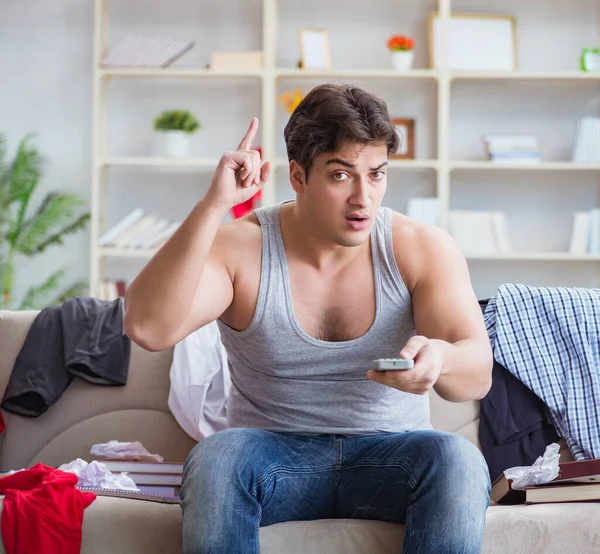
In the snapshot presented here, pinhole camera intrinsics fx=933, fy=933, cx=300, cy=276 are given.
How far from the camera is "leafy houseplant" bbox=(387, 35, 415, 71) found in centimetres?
426

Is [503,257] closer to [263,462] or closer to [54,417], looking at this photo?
[54,417]

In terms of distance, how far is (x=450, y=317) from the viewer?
1714 mm

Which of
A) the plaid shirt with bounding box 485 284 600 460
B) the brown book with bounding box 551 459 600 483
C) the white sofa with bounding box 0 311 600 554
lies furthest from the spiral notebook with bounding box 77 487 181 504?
the plaid shirt with bounding box 485 284 600 460

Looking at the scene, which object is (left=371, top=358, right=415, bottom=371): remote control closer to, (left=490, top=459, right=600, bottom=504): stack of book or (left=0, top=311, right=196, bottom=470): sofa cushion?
(left=490, top=459, right=600, bottom=504): stack of book

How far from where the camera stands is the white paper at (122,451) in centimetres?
225

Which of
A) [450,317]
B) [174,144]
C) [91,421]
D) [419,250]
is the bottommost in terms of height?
[91,421]

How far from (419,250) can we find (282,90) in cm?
283

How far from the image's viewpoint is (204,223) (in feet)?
5.47

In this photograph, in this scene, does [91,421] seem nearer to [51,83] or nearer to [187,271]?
[187,271]

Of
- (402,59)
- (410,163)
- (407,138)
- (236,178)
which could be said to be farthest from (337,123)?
(407,138)

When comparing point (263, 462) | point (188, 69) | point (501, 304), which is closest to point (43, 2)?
point (188, 69)

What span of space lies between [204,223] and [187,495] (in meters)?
0.48

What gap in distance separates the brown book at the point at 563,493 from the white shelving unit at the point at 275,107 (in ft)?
7.92

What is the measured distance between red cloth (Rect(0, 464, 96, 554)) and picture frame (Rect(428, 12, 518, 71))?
3062 millimetres
